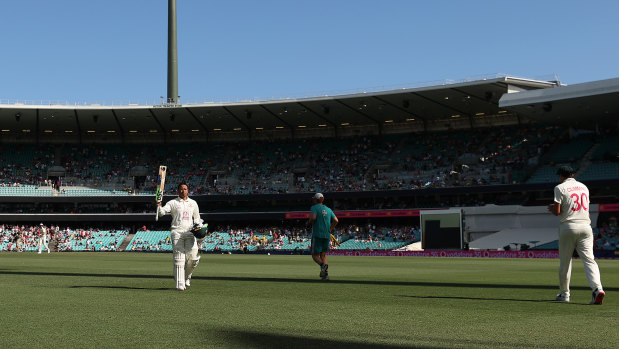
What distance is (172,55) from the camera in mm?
80000

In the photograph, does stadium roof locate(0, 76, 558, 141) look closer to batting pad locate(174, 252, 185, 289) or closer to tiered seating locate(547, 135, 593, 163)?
tiered seating locate(547, 135, 593, 163)

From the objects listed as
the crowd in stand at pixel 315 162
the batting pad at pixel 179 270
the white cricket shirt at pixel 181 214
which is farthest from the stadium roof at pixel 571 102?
the batting pad at pixel 179 270

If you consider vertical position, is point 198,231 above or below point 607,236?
above

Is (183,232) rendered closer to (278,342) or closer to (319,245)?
(319,245)

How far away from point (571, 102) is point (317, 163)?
29.8 metres

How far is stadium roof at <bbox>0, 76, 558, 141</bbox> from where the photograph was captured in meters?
59.9

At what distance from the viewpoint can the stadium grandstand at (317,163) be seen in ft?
186

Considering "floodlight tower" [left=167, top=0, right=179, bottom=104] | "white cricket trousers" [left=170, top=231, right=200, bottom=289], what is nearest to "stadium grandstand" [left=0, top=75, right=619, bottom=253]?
"floodlight tower" [left=167, top=0, right=179, bottom=104]

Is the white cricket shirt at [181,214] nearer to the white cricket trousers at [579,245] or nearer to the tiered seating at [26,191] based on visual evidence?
the white cricket trousers at [579,245]

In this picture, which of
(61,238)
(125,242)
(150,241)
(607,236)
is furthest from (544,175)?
(61,238)

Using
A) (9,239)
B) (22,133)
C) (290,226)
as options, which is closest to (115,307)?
(290,226)

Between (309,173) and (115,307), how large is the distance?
63017mm

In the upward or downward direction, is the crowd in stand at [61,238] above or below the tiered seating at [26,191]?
below

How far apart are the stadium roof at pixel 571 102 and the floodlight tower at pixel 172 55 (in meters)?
41.9
